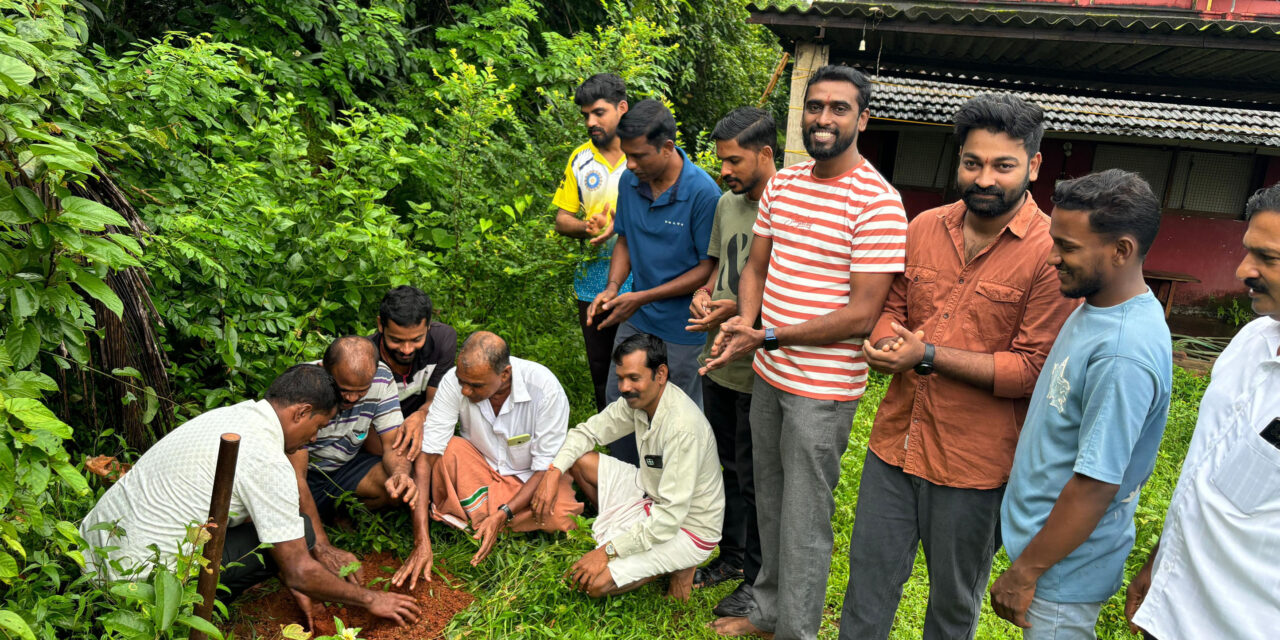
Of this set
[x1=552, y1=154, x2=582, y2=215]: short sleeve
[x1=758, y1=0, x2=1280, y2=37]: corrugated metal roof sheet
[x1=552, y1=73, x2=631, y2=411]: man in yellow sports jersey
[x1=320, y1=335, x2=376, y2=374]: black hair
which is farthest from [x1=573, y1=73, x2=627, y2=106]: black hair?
[x1=758, y1=0, x2=1280, y2=37]: corrugated metal roof sheet

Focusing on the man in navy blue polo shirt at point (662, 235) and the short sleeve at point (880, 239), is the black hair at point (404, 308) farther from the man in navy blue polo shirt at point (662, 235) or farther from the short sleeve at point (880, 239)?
the short sleeve at point (880, 239)

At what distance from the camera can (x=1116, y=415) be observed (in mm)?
1878

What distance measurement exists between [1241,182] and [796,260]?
9.89 meters

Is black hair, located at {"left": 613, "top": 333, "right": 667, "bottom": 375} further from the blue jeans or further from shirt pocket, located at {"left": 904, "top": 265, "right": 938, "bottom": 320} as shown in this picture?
the blue jeans

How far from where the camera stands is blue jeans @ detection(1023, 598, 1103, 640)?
207 cm

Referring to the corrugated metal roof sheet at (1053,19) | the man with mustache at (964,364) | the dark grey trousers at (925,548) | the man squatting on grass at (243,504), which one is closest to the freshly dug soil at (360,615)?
the man squatting on grass at (243,504)

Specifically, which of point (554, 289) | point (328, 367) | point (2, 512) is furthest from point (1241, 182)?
point (2, 512)

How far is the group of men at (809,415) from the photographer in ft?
6.32

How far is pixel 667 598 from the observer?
11.6 feet

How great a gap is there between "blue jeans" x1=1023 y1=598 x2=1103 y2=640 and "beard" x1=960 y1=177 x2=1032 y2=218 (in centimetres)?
106

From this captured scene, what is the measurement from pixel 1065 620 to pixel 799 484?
3.12 ft

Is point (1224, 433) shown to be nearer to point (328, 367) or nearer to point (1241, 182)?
point (328, 367)

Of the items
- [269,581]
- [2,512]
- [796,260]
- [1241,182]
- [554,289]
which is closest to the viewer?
[2,512]

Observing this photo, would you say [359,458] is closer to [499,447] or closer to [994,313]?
[499,447]
